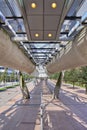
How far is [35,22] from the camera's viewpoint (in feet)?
19.7

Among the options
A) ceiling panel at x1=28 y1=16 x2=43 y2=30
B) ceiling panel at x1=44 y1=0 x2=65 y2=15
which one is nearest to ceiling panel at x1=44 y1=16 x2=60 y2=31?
ceiling panel at x1=28 y1=16 x2=43 y2=30

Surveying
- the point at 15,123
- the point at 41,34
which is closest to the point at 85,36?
the point at 41,34

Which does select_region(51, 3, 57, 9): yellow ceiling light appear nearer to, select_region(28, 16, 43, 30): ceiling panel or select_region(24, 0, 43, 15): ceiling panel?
select_region(24, 0, 43, 15): ceiling panel

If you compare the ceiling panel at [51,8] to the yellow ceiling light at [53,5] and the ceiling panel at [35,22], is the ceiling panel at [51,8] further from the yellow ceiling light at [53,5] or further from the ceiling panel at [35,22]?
the ceiling panel at [35,22]

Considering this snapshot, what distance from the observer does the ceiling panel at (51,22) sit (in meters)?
5.61

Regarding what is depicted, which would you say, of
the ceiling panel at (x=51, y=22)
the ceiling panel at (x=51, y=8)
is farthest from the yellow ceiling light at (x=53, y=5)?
the ceiling panel at (x=51, y=22)

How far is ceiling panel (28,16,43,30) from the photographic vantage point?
5.65 m

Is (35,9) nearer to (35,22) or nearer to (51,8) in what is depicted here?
(51,8)

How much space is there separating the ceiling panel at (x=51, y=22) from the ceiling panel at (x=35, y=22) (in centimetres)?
13

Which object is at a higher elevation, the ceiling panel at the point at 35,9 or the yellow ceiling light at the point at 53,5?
the ceiling panel at the point at 35,9

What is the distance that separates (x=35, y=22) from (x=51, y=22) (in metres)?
0.42

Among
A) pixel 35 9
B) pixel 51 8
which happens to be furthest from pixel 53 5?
pixel 35 9

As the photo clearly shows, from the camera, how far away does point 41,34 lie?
24.2ft

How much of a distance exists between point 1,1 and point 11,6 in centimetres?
39
